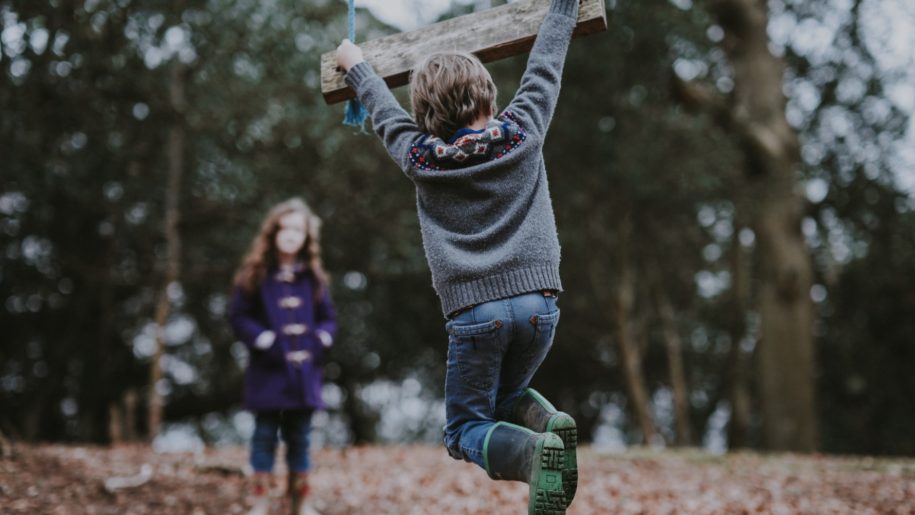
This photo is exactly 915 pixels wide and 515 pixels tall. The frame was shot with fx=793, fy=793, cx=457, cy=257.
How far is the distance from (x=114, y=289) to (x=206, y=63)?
515 cm

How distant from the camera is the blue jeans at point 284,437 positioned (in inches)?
181

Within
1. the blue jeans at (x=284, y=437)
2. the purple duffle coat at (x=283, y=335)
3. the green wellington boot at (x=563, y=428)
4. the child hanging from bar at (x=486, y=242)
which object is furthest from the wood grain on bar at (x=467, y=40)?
the blue jeans at (x=284, y=437)

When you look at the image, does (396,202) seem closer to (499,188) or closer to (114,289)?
(114,289)

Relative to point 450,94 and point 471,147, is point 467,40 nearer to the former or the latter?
point 450,94

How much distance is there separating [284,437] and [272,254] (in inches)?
45.2

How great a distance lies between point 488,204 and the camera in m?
2.73

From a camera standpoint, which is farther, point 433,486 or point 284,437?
point 433,486

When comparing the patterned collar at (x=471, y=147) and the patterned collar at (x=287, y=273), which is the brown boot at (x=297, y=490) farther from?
the patterned collar at (x=471, y=147)

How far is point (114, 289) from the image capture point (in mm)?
13547

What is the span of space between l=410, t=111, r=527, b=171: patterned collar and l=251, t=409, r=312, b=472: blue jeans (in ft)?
8.32

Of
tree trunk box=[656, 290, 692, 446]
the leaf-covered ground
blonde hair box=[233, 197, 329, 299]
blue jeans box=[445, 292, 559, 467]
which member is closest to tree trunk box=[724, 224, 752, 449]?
tree trunk box=[656, 290, 692, 446]

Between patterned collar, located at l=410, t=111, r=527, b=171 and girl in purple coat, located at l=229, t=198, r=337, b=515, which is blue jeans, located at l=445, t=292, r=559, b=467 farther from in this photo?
girl in purple coat, located at l=229, t=198, r=337, b=515

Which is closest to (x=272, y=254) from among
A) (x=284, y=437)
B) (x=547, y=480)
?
(x=284, y=437)

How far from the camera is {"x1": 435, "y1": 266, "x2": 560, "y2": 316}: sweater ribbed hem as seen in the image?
8.80ft
